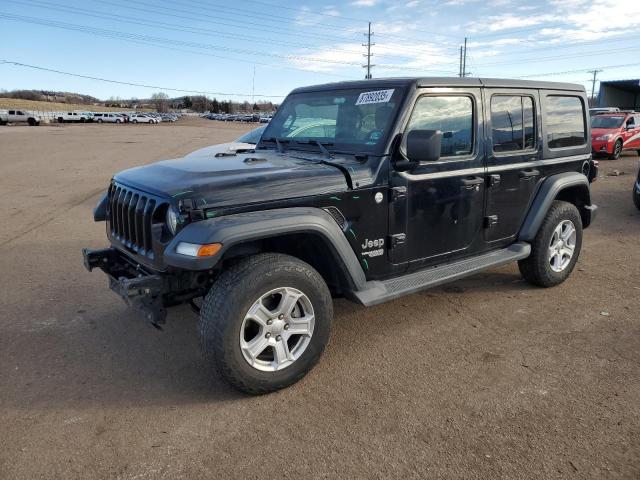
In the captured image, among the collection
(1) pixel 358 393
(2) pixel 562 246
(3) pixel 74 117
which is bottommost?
(1) pixel 358 393

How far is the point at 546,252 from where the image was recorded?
15.9ft

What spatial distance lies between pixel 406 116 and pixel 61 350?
312cm

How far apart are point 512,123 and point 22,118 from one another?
52420 mm

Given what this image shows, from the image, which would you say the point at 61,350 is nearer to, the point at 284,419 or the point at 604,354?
the point at 284,419

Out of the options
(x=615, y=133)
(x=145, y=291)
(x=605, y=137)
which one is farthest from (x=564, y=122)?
(x=615, y=133)

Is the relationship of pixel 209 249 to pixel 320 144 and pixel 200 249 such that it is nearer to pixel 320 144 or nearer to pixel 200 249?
pixel 200 249

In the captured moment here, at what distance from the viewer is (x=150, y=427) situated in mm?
2900

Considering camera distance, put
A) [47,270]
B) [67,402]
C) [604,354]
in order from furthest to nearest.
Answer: [47,270] → [604,354] → [67,402]

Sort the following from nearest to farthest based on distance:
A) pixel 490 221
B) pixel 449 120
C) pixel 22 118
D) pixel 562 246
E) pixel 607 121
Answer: pixel 449 120 → pixel 490 221 → pixel 562 246 → pixel 607 121 → pixel 22 118

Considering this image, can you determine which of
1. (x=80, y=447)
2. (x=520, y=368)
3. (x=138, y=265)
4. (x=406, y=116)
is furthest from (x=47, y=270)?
(x=520, y=368)

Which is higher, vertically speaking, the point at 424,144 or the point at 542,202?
the point at 424,144

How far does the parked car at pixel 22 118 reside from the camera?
45.9 m

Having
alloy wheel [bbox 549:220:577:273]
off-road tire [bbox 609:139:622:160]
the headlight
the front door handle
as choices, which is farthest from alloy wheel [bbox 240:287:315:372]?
off-road tire [bbox 609:139:622:160]

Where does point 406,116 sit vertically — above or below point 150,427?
above
